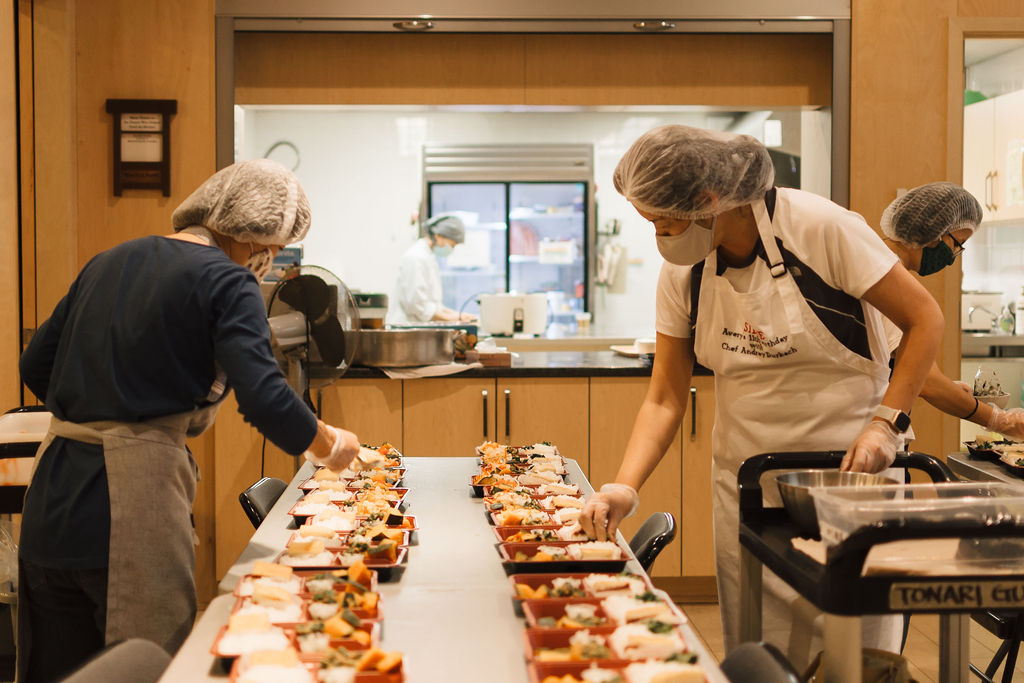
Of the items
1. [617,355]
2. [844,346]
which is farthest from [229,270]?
[617,355]

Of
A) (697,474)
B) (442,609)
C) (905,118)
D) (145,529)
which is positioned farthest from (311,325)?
(905,118)

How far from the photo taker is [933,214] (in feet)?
8.95

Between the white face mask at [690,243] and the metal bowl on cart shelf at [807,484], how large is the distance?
55cm

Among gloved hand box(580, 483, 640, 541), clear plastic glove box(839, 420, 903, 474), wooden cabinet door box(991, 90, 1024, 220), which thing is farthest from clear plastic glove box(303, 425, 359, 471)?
wooden cabinet door box(991, 90, 1024, 220)

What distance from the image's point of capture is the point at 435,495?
2.28 metres

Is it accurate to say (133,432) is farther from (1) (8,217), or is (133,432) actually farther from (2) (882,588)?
(1) (8,217)

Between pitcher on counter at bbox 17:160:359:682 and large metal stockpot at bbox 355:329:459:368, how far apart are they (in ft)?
6.54

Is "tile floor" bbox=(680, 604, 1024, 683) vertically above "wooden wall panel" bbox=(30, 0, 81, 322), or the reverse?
"wooden wall panel" bbox=(30, 0, 81, 322)

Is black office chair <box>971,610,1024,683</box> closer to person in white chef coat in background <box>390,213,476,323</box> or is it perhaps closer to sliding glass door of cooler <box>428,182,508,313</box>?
person in white chef coat in background <box>390,213,476,323</box>

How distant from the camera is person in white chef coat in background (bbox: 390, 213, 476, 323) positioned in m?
6.71

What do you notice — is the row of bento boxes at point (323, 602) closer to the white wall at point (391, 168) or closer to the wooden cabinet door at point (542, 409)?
the wooden cabinet door at point (542, 409)

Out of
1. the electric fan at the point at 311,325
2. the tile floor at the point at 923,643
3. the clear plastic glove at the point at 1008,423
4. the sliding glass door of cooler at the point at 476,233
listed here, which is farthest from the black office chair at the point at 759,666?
the sliding glass door of cooler at the point at 476,233

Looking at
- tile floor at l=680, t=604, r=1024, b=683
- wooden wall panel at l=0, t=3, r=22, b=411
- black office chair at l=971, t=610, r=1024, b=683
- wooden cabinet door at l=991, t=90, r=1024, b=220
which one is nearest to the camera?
black office chair at l=971, t=610, r=1024, b=683

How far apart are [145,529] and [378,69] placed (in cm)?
284
